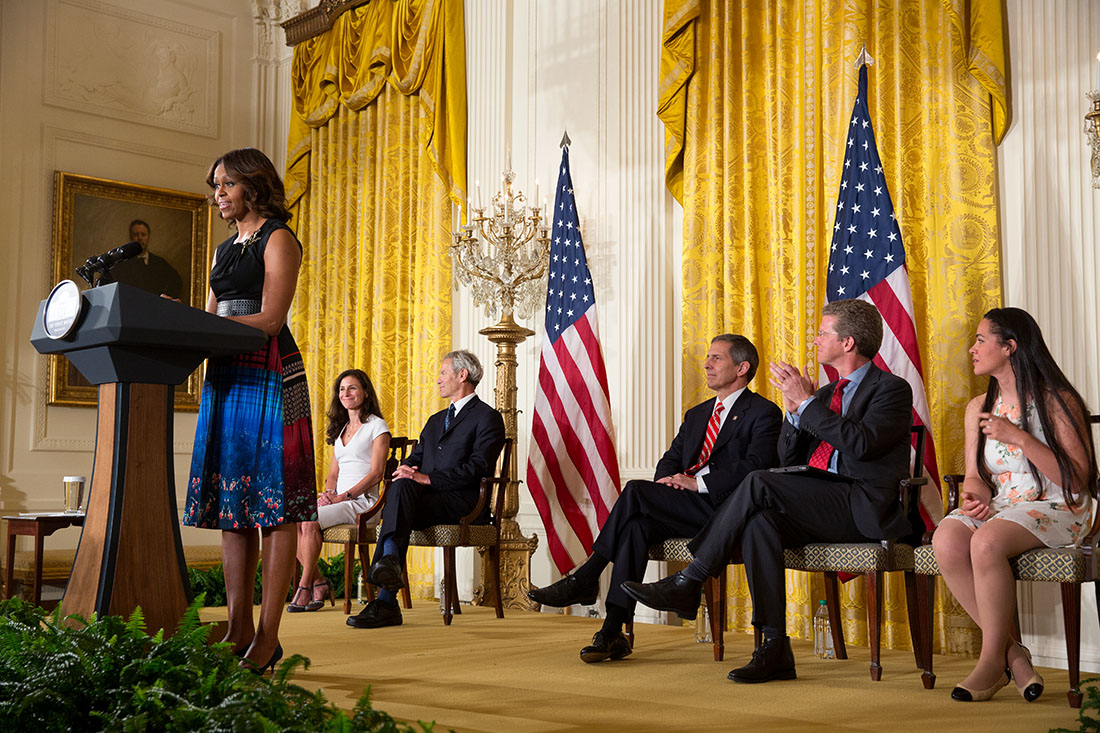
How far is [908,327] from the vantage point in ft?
13.9

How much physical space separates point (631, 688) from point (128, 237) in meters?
5.99

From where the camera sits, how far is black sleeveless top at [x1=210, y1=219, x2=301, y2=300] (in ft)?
9.18

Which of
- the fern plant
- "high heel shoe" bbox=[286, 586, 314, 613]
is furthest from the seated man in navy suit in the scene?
the fern plant

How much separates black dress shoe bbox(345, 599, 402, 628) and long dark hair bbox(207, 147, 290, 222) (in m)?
2.45

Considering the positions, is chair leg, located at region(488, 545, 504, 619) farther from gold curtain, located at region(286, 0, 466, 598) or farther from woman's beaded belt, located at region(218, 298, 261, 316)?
woman's beaded belt, located at region(218, 298, 261, 316)

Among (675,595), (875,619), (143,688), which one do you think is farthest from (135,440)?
(875,619)

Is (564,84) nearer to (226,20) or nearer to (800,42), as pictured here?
(800,42)

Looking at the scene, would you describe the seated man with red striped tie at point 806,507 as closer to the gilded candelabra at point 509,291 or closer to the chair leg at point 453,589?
the chair leg at point 453,589

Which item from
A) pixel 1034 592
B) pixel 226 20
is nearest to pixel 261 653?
pixel 1034 592

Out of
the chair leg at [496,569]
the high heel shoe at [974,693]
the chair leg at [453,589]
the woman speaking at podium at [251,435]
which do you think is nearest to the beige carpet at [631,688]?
the high heel shoe at [974,693]

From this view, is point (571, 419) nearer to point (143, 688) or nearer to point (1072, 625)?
point (1072, 625)

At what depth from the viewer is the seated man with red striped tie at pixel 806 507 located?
3469mm

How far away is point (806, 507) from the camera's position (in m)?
3.55

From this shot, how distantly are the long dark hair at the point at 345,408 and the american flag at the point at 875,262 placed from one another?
8.74 ft
